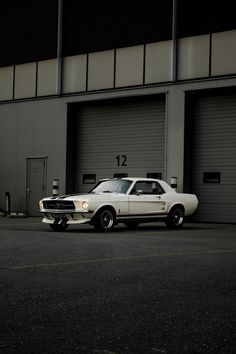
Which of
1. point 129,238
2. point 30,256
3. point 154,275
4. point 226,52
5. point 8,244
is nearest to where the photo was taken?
point 154,275

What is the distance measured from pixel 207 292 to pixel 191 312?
114cm

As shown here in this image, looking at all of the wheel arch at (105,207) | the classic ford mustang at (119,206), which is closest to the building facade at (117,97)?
the classic ford mustang at (119,206)

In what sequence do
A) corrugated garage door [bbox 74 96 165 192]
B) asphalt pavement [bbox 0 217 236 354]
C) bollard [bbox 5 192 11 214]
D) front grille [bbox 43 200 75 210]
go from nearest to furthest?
asphalt pavement [bbox 0 217 236 354], front grille [bbox 43 200 75 210], corrugated garage door [bbox 74 96 165 192], bollard [bbox 5 192 11 214]

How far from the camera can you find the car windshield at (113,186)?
16.7m

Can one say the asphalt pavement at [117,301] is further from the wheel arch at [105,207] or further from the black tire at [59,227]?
the black tire at [59,227]

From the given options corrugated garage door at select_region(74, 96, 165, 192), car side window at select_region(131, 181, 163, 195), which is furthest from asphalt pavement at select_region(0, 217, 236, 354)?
corrugated garage door at select_region(74, 96, 165, 192)

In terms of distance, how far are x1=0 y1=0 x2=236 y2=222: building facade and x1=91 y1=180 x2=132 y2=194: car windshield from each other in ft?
19.9

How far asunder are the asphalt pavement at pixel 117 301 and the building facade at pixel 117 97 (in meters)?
12.0

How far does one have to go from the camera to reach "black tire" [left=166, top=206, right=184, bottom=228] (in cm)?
1800

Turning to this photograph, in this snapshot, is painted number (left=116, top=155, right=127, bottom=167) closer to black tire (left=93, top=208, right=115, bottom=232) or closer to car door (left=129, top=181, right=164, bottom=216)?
car door (left=129, top=181, right=164, bottom=216)

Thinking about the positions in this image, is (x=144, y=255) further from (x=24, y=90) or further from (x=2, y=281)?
(x=24, y=90)

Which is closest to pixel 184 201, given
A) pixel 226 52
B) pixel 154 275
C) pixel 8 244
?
pixel 226 52

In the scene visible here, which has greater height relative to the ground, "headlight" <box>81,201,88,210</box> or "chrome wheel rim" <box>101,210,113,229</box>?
"headlight" <box>81,201,88,210</box>

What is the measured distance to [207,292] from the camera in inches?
260
